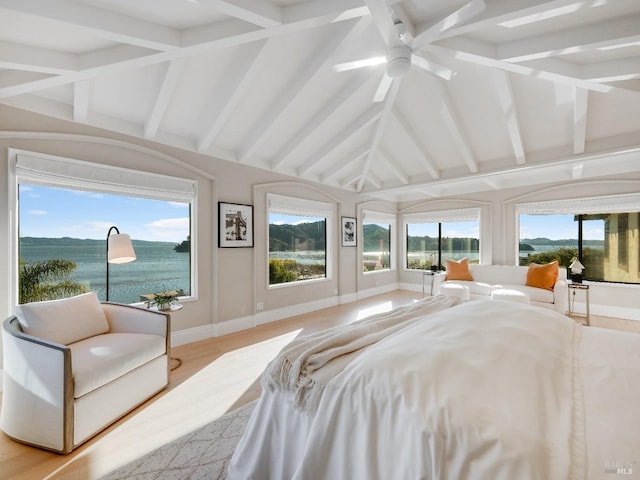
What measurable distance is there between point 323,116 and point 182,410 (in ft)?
11.2

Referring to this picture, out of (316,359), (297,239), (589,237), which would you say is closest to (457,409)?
(316,359)

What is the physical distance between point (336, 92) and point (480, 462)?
3.56m

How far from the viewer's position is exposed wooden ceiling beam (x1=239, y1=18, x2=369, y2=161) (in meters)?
2.46

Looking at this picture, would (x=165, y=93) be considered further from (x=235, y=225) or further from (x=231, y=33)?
(x=235, y=225)

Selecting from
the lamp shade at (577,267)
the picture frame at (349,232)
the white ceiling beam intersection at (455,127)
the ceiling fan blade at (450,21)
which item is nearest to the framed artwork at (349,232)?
the picture frame at (349,232)

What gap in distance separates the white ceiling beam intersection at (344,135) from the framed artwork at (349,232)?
5.19ft

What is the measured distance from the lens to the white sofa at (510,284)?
4500 millimetres

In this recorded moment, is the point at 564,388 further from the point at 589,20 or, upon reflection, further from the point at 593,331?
the point at 589,20

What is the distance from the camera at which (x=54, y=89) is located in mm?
2707

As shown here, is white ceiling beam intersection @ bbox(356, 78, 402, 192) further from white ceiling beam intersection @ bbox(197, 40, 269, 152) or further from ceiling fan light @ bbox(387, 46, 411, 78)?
white ceiling beam intersection @ bbox(197, 40, 269, 152)

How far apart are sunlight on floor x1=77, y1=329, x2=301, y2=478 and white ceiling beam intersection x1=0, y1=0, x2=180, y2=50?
2.71 m

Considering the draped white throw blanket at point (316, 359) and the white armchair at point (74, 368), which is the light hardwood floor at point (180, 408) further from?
the draped white throw blanket at point (316, 359)

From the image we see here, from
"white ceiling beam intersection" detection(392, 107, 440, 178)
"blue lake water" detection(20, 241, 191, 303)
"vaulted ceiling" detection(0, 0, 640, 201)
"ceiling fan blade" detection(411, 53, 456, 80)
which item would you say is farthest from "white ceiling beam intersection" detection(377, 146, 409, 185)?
"blue lake water" detection(20, 241, 191, 303)

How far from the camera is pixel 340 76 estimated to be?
10.6ft
